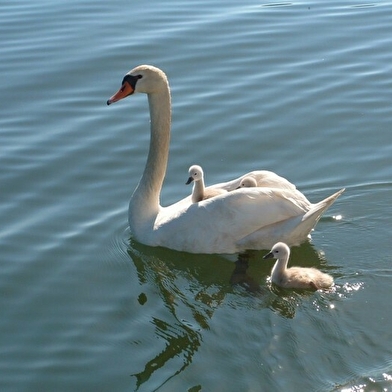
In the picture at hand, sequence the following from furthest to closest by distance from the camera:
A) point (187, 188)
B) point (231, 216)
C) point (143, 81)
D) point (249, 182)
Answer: point (187, 188), point (143, 81), point (249, 182), point (231, 216)

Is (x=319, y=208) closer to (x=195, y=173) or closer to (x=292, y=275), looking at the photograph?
(x=292, y=275)

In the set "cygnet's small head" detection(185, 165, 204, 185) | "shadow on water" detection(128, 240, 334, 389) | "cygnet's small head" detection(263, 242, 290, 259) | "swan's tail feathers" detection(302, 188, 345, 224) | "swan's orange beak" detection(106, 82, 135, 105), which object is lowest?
"shadow on water" detection(128, 240, 334, 389)

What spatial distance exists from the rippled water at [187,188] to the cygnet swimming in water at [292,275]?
123 mm

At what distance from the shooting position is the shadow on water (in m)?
9.33

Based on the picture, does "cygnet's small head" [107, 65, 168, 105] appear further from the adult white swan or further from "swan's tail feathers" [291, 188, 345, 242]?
"swan's tail feathers" [291, 188, 345, 242]

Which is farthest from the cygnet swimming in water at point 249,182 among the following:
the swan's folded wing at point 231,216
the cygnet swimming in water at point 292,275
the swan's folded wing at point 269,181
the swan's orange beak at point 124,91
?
the swan's orange beak at point 124,91

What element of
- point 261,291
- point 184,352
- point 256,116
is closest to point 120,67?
point 256,116

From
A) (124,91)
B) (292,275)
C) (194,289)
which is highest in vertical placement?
(124,91)

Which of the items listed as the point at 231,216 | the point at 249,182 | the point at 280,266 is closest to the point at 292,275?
the point at 280,266

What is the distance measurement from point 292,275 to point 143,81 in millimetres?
3023

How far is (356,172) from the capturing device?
41.5 feet

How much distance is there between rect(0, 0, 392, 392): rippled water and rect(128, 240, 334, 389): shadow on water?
2 cm

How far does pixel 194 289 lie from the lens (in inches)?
406

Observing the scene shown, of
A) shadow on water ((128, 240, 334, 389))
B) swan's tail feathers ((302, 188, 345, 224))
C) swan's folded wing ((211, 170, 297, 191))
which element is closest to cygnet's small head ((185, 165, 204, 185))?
swan's folded wing ((211, 170, 297, 191))
